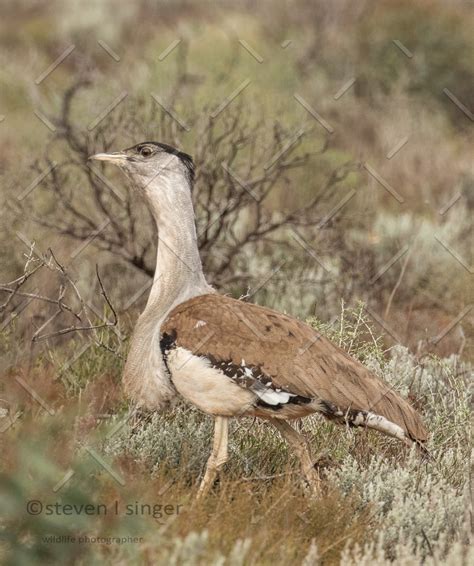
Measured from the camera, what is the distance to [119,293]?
7.47 m

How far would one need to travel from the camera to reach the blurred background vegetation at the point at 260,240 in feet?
12.8

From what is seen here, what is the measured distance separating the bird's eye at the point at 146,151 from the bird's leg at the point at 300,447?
1208 millimetres

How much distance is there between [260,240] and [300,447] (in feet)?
11.2

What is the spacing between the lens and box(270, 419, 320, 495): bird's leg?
4.46 m

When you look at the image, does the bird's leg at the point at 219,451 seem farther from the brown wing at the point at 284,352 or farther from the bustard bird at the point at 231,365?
the brown wing at the point at 284,352

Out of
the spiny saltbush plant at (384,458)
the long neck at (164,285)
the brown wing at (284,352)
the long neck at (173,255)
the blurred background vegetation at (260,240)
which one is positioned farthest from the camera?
the long neck at (173,255)

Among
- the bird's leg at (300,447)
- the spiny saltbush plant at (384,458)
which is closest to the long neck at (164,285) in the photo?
the spiny saltbush plant at (384,458)

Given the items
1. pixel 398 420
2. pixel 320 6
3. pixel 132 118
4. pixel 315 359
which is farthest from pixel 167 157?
pixel 320 6

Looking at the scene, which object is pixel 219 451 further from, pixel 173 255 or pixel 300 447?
pixel 173 255

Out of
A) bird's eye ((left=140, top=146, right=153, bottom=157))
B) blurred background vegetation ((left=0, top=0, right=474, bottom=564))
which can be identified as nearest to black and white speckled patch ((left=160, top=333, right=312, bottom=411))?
blurred background vegetation ((left=0, top=0, right=474, bottom=564))

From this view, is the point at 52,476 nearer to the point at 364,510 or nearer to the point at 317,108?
the point at 364,510

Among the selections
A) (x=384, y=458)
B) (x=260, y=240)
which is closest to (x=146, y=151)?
(x=384, y=458)

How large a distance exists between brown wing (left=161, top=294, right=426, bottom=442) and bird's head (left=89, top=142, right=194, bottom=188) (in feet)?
1.88

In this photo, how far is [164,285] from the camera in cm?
444
